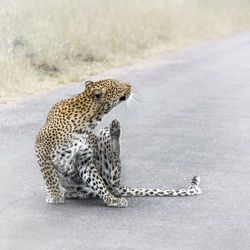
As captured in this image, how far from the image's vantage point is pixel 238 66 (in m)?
15.7

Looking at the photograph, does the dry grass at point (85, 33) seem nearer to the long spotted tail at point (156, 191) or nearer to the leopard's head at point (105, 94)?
the long spotted tail at point (156, 191)

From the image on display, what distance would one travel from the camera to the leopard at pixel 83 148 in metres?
6.11

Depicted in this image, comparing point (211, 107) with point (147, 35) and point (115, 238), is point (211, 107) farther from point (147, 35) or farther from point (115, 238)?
point (147, 35)

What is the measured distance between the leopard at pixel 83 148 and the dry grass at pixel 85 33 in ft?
17.1

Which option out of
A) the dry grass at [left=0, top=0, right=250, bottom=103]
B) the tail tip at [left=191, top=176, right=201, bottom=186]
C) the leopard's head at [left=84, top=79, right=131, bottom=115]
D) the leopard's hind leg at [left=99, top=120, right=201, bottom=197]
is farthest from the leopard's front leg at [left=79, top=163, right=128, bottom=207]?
the dry grass at [left=0, top=0, right=250, bottom=103]

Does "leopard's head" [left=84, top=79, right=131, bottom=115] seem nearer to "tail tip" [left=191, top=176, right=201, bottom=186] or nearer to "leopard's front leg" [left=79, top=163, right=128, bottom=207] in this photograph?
"leopard's front leg" [left=79, top=163, right=128, bottom=207]

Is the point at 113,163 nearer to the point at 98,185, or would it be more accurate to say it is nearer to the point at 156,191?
the point at 98,185

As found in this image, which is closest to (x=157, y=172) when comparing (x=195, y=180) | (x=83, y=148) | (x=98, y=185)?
(x=195, y=180)

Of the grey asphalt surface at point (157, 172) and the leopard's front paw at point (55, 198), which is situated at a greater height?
the leopard's front paw at point (55, 198)

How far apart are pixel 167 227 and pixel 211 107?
18.6ft

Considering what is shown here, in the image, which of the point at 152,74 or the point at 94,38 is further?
the point at 94,38

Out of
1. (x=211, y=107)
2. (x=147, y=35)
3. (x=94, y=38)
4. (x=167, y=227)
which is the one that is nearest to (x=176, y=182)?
(x=167, y=227)

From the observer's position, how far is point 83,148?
6137mm

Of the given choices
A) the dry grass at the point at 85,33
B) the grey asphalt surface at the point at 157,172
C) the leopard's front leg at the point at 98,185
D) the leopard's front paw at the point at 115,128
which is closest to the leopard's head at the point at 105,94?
the leopard's front paw at the point at 115,128
